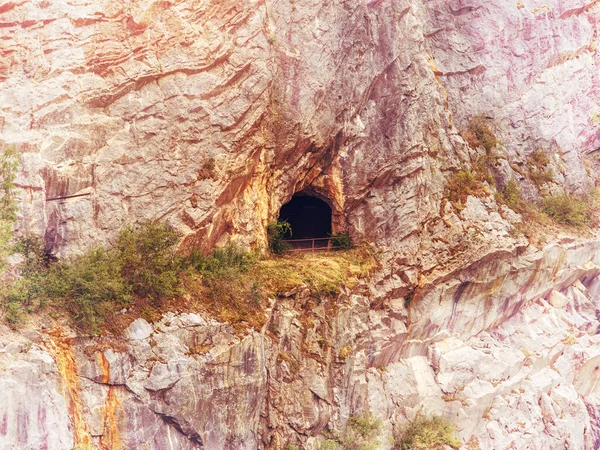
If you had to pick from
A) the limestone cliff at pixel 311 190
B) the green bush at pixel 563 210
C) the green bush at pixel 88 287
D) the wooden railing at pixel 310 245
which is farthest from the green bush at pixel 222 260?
the green bush at pixel 563 210

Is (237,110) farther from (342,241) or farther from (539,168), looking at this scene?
(539,168)

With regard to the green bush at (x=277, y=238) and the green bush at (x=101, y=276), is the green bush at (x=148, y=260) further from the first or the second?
the green bush at (x=277, y=238)

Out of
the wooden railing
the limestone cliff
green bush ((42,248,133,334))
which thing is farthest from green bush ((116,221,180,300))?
the wooden railing

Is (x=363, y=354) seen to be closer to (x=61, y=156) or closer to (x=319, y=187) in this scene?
(x=319, y=187)

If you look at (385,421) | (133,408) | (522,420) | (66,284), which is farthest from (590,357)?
(66,284)

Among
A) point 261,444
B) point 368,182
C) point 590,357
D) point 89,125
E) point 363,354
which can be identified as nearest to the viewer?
point 89,125

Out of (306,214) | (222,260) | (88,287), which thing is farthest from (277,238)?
(88,287)

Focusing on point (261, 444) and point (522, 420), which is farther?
point (522, 420)
